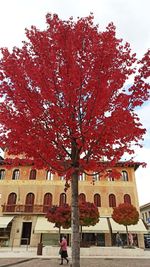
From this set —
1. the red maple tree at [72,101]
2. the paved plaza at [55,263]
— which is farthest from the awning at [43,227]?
the red maple tree at [72,101]

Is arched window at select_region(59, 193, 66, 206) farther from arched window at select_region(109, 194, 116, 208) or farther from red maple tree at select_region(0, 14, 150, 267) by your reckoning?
red maple tree at select_region(0, 14, 150, 267)

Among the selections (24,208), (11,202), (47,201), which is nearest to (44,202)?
(47,201)

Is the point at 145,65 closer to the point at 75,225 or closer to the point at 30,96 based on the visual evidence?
the point at 30,96

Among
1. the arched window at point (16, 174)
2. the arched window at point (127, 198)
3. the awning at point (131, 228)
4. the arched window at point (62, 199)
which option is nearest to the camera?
the awning at point (131, 228)

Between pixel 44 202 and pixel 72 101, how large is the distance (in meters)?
22.6

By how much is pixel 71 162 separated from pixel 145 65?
307cm

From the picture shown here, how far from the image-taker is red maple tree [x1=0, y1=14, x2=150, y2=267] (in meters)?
5.28

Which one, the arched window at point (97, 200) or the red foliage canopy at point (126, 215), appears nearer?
the red foliage canopy at point (126, 215)

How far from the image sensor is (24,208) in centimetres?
2534

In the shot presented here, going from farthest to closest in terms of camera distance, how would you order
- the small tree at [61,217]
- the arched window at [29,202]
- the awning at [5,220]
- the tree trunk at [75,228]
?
1. the arched window at [29,202]
2. the awning at [5,220]
3. the small tree at [61,217]
4. the tree trunk at [75,228]

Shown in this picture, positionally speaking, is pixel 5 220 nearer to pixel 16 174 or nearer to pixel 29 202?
pixel 29 202

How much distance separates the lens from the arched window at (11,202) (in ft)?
82.9

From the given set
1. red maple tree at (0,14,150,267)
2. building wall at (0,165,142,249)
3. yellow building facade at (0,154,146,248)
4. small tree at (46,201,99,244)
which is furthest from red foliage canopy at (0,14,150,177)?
building wall at (0,165,142,249)

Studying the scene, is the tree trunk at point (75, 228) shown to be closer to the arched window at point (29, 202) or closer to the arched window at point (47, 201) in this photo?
the arched window at point (47, 201)
